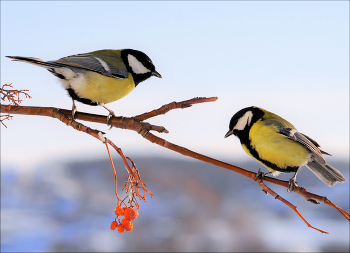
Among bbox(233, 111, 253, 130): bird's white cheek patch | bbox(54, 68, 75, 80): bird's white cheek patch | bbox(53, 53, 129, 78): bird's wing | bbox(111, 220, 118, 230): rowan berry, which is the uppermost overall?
bbox(53, 53, 129, 78): bird's wing

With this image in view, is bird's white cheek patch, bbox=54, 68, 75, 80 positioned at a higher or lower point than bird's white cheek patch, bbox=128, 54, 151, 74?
lower

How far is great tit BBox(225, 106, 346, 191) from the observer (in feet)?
3.54

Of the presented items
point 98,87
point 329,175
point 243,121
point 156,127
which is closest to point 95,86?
point 98,87

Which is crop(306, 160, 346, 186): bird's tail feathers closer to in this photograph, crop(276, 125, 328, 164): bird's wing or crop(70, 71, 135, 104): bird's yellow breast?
crop(276, 125, 328, 164): bird's wing

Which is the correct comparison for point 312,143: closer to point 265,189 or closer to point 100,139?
point 265,189

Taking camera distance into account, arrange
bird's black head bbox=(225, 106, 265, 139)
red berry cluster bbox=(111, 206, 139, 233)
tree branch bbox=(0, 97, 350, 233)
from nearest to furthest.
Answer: tree branch bbox=(0, 97, 350, 233), red berry cluster bbox=(111, 206, 139, 233), bird's black head bbox=(225, 106, 265, 139)

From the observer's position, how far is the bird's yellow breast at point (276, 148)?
1083 mm

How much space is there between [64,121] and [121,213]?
0.27 meters

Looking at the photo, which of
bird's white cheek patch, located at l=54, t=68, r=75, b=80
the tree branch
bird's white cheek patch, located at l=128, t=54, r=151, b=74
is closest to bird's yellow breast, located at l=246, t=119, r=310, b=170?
the tree branch

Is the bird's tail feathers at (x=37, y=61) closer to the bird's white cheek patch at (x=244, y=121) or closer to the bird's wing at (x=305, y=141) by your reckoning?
the bird's white cheek patch at (x=244, y=121)

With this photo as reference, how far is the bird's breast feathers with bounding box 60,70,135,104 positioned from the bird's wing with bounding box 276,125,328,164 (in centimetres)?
57

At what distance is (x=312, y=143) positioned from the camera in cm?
108

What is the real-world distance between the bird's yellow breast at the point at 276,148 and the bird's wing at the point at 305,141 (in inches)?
0.7

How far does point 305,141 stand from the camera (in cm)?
105
